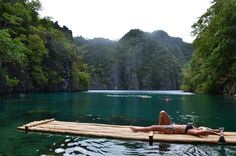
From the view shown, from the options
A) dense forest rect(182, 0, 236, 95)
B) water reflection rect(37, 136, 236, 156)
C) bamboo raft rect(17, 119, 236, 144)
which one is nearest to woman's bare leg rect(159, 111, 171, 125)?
bamboo raft rect(17, 119, 236, 144)

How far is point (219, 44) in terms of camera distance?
5906 centimetres

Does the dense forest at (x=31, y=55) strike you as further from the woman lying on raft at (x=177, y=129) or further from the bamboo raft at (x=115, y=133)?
the woman lying on raft at (x=177, y=129)

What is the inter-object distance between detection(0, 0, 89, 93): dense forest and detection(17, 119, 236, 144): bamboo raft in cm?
3293

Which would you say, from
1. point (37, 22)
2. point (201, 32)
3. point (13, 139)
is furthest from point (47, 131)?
point (37, 22)

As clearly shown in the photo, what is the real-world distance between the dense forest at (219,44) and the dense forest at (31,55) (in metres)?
34.9

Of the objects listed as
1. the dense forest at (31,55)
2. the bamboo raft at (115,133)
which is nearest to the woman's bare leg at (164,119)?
the bamboo raft at (115,133)

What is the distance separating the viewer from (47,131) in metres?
17.0

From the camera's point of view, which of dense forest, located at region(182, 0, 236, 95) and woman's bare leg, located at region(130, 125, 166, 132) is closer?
woman's bare leg, located at region(130, 125, 166, 132)

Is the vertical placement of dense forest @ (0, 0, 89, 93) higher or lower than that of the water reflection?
higher

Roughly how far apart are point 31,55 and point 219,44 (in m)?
45.2

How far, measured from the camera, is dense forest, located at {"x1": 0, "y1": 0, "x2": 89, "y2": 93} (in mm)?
56531

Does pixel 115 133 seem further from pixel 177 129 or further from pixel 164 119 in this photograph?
pixel 177 129

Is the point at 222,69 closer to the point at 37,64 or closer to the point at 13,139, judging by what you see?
the point at 37,64

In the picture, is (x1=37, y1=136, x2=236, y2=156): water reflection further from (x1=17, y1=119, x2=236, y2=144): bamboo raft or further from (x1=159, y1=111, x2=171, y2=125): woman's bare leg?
(x1=159, y1=111, x2=171, y2=125): woman's bare leg
